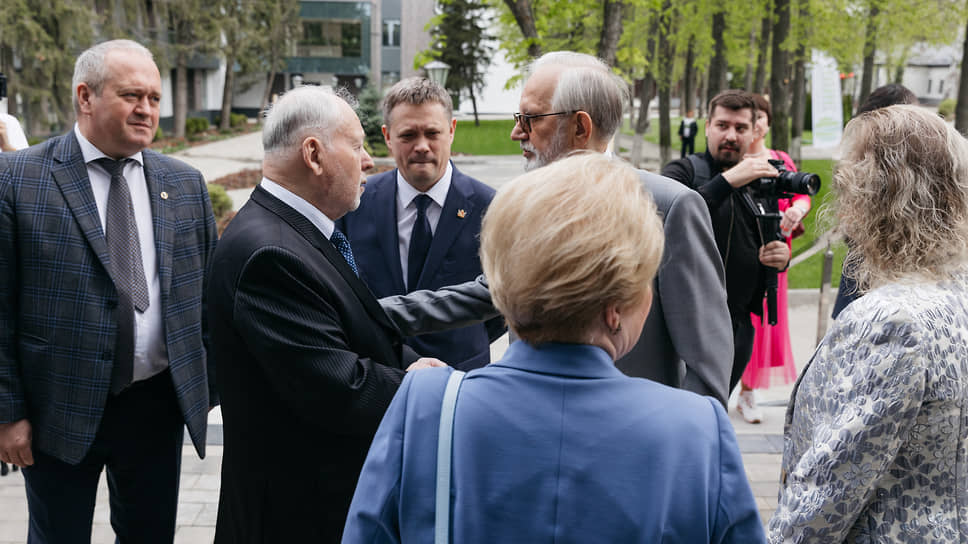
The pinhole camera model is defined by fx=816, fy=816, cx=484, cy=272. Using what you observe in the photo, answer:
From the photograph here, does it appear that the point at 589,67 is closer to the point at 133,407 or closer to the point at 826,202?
the point at 826,202

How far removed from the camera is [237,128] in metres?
44.1

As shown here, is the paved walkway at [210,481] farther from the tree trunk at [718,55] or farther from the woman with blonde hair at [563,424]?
the tree trunk at [718,55]

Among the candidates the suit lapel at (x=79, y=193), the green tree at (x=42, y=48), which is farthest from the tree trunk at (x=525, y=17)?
the green tree at (x=42, y=48)

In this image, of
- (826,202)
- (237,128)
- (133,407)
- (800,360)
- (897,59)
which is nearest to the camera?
(826,202)

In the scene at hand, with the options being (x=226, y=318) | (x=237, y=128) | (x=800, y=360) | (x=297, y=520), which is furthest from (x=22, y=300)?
(x=237, y=128)

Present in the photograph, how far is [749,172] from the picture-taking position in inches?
156

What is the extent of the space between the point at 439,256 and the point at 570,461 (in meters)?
2.33

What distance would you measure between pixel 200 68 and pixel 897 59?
121 feet

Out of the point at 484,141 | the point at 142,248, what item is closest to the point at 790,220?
the point at 142,248

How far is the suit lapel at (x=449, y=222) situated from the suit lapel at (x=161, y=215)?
1042 millimetres

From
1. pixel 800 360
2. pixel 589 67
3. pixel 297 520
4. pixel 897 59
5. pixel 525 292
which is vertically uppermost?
pixel 897 59

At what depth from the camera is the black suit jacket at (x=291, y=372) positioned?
2.15 meters

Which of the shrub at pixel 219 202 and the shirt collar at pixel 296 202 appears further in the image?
the shrub at pixel 219 202

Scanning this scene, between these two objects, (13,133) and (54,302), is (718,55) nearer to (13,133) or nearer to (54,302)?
(13,133)
